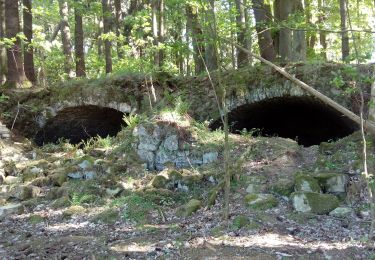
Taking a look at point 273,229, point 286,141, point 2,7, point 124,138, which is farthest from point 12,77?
point 273,229

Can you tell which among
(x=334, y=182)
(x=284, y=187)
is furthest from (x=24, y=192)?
(x=334, y=182)

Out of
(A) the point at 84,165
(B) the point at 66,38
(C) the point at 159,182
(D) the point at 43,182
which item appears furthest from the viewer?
(B) the point at 66,38

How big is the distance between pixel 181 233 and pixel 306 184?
7.13 feet

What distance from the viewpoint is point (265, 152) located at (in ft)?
26.0

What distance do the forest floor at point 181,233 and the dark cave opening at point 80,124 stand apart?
451cm

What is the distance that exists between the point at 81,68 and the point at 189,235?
10298 mm

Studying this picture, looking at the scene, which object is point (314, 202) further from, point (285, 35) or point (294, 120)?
point (285, 35)

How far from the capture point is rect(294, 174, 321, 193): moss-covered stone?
6.17 metres

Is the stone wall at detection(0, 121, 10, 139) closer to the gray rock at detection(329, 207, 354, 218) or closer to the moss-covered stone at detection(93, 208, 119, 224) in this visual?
the moss-covered stone at detection(93, 208, 119, 224)

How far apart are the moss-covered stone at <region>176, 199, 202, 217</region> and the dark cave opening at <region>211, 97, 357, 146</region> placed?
3.85 m

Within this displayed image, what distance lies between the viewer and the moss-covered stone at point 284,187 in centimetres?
642

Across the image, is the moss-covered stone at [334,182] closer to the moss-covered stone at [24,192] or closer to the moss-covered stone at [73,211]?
the moss-covered stone at [73,211]

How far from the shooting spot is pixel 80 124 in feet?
38.8

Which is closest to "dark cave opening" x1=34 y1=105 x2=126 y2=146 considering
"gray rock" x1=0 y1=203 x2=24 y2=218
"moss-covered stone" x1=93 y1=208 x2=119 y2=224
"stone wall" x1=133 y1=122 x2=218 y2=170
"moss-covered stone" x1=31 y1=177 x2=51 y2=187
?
"stone wall" x1=133 y1=122 x2=218 y2=170
